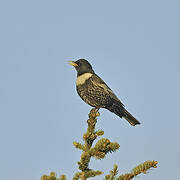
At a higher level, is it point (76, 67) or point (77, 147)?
point (76, 67)

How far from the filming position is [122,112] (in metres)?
8.11

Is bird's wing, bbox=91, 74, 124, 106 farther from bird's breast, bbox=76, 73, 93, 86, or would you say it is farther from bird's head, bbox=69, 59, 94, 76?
bird's head, bbox=69, 59, 94, 76

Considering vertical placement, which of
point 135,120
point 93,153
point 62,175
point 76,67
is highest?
point 76,67

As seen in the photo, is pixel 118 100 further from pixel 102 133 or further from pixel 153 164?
pixel 153 164

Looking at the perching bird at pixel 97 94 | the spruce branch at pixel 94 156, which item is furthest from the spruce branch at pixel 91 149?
the perching bird at pixel 97 94

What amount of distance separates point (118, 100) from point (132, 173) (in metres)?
4.96

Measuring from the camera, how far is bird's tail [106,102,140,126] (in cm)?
792

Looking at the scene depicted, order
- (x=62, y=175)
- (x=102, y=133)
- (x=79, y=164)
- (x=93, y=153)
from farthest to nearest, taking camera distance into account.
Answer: (x=102, y=133) → (x=93, y=153) → (x=79, y=164) → (x=62, y=175)

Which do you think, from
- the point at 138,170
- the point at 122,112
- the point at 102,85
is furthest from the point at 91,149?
the point at 122,112

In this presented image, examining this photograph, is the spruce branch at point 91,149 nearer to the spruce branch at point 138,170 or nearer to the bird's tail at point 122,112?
the spruce branch at point 138,170

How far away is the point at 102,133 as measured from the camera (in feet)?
13.2

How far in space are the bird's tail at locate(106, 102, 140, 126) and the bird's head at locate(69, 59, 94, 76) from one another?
97cm

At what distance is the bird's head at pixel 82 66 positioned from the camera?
827 centimetres

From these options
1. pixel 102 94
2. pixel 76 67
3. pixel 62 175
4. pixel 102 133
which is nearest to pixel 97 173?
pixel 62 175
